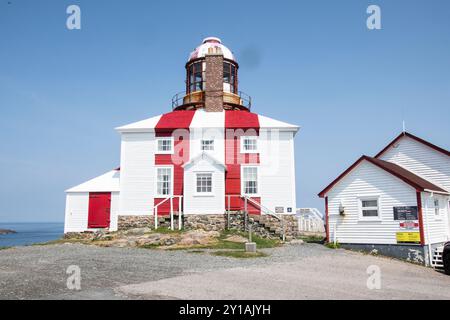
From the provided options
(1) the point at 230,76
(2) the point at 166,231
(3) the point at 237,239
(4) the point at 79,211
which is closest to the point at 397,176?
(3) the point at 237,239

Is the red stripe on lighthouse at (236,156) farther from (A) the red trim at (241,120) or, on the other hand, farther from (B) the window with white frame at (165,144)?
(B) the window with white frame at (165,144)

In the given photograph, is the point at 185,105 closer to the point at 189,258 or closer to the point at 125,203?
the point at 125,203

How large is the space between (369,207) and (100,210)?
17.8 m

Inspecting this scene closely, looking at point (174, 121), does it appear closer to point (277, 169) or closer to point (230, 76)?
point (230, 76)

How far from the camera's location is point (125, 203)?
78.8ft

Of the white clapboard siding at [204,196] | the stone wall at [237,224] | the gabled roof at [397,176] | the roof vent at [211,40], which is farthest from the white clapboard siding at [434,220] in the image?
the roof vent at [211,40]

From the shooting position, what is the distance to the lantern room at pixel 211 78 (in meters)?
27.1

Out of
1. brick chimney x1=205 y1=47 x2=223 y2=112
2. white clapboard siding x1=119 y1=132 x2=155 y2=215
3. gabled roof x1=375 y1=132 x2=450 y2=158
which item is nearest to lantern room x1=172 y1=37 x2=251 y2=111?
brick chimney x1=205 y1=47 x2=223 y2=112

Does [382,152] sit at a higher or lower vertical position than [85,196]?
higher

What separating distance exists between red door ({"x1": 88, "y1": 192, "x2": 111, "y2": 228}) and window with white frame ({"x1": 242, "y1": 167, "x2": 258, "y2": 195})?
972 centimetres

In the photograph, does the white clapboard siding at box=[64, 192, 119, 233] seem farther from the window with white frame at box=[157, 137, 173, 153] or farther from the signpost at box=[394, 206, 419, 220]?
the signpost at box=[394, 206, 419, 220]

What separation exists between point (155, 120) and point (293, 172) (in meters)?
10.7

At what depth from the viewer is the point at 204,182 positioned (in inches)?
889
